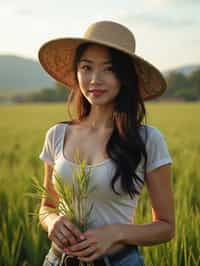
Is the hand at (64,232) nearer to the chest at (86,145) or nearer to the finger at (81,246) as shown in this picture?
the finger at (81,246)

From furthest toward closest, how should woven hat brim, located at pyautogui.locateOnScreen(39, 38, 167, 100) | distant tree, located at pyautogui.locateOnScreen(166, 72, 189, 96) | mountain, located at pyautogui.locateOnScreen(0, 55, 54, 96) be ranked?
mountain, located at pyautogui.locateOnScreen(0, 55, 54, 96)
distant tree, located at pyautogui.locateOnScreen(166, 72, 189, 96)
woven hat brim, located at pyautogui.locateOnScreen(39, 38, 167, 100)

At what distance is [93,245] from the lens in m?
1.24

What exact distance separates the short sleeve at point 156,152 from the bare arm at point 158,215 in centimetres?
2

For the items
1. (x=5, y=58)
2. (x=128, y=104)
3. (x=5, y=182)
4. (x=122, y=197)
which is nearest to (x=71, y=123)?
(x=128, y=104)

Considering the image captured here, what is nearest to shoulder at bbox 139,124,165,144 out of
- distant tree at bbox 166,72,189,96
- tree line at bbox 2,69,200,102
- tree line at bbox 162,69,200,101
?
tree line at bbox 2,69,200,102

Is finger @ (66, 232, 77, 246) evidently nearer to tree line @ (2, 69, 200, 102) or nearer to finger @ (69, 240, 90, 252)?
finger @ (69, 240, 90, 252)

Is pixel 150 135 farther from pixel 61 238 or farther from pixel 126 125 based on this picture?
pixel 61 238

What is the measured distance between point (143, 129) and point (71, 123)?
0.87 ft

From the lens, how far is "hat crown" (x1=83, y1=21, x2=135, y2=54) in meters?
1.42

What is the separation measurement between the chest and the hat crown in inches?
10.5

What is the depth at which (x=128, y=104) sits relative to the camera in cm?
147

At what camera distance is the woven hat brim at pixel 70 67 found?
4.94 feet

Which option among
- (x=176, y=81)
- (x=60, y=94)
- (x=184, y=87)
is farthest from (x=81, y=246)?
(x=176, y=81)

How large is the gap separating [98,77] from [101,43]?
0.09 m
